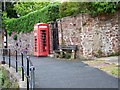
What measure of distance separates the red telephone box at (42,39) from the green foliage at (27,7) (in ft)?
38.7

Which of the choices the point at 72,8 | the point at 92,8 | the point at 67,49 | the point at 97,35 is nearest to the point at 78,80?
the point at 97,35

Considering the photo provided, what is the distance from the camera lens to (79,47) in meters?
16.2

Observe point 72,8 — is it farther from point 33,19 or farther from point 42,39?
point 33,19

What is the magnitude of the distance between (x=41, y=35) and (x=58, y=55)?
2.58 meters

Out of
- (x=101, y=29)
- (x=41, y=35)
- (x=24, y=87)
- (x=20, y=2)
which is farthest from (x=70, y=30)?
(x=20, y=2)

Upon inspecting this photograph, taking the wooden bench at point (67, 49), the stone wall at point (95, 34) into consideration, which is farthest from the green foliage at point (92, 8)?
the wooden bench at point (67, 49)

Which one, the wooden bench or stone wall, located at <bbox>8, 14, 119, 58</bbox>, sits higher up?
stone wall, located at <bbox>8, 14, 119, 58</bbox>

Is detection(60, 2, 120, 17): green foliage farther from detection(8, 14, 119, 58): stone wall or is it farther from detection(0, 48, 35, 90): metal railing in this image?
detection(0, 48, 35, 90): metal railing

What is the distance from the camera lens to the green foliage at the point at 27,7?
104 feet

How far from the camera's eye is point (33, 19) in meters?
22.9

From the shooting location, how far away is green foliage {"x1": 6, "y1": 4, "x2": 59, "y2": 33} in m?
19.9

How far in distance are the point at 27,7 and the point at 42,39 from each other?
14156mm

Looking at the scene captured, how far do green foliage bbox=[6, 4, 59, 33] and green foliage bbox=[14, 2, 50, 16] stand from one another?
3.16 meters

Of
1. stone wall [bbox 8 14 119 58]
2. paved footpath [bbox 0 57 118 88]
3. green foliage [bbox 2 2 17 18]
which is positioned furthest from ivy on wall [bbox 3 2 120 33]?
green foliage [bbox 2 2 17 18]
